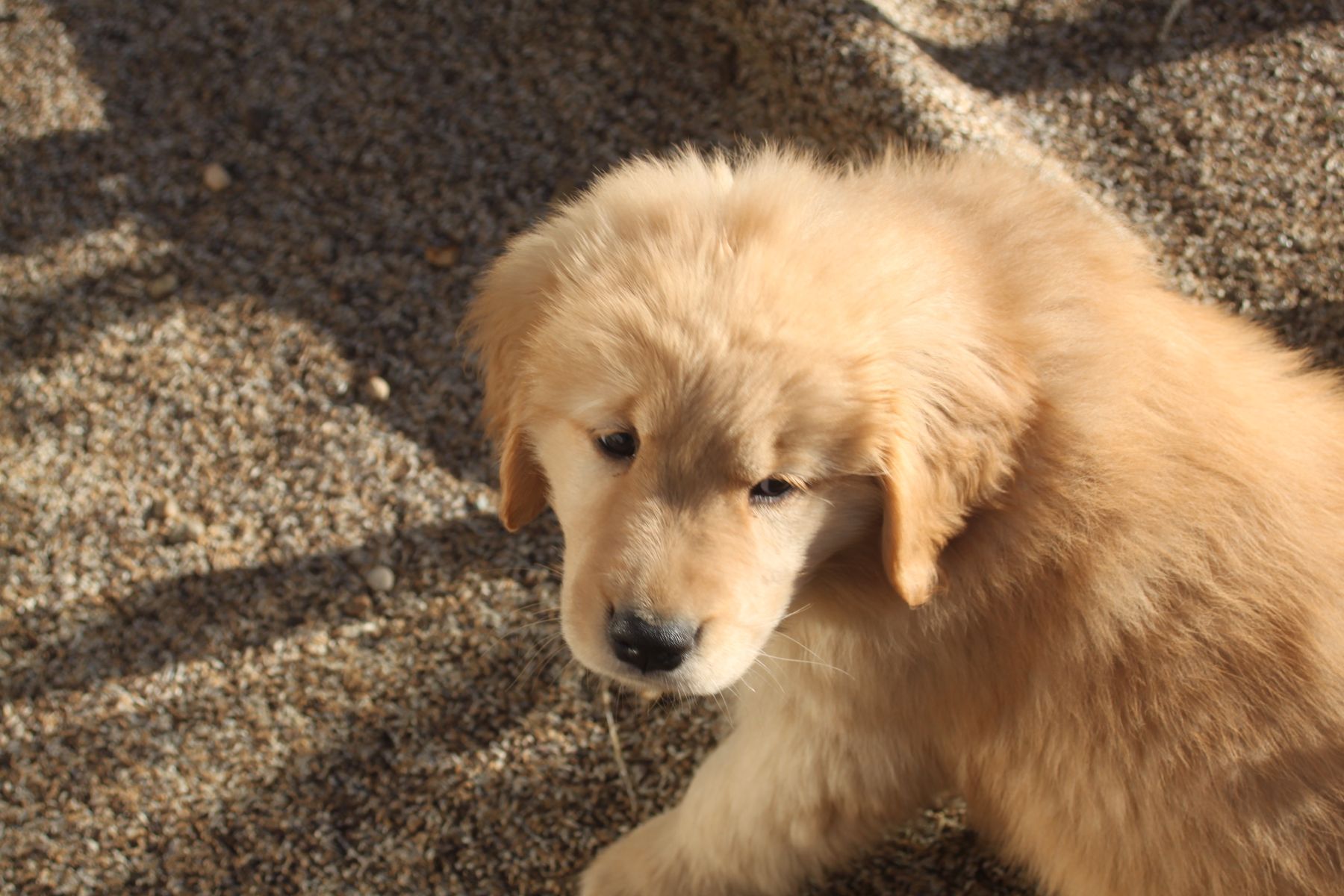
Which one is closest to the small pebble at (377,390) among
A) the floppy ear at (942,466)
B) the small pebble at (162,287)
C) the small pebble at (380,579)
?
the small pebble at (380,579)

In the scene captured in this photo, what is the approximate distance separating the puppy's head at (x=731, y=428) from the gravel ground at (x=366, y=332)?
1.24m

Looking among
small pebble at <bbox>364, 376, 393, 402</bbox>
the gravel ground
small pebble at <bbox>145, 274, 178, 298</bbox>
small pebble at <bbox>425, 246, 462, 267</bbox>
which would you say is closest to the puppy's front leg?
the gravel ground

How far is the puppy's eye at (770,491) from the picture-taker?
1888 millimetres

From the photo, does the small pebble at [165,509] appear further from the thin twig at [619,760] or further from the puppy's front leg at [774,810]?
the puppy's front leg at [774,810]

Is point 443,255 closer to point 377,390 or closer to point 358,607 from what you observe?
point 377,390

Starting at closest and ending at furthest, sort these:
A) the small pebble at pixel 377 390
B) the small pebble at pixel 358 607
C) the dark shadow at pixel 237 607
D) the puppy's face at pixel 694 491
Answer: the puppy's face at pixel 694 491 → the dark shadow at pixel 237 607 → the small pebble at pixel 358 607 → the small pebble at pixel 377 390

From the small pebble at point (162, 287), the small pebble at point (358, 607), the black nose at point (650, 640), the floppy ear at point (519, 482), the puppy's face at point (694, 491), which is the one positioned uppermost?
the puppy's face at point (694, 491)

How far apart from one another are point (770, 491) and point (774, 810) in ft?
2.58

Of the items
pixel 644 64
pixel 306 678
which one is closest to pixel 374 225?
pixel 644 64

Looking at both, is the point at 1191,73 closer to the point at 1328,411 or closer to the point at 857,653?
the point at 1328,411

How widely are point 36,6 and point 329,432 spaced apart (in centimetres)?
217

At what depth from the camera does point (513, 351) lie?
7.09 ft

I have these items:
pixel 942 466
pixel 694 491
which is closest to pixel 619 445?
pixel 694 491

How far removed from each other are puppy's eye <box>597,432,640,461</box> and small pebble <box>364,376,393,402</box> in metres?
1.73
